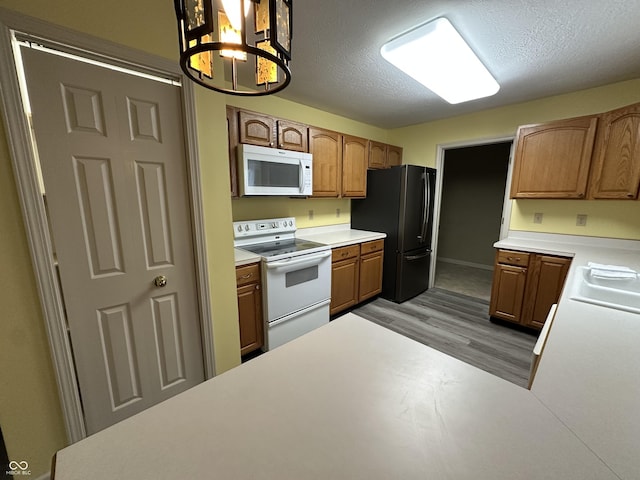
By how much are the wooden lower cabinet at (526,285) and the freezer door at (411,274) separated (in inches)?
36.3

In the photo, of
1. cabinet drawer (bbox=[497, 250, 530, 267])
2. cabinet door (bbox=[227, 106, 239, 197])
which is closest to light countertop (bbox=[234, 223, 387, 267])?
cabinet door (bbox=[227, 106, 239, 197])

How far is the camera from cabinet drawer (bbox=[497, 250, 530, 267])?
2.52 meters

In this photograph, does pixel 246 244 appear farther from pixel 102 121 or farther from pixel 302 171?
pixel 102 121

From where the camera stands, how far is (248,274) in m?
2.07

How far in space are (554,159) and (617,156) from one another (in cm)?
40

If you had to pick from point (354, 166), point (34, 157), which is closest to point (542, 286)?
point (354, 166)

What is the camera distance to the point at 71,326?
1.26 meters

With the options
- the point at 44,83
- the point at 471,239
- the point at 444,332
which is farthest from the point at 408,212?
the point at 44,83

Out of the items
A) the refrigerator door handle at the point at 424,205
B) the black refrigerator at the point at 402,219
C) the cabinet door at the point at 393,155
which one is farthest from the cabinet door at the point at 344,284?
the cabinet door at the point at 393,155

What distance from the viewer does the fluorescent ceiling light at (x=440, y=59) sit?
1600mm

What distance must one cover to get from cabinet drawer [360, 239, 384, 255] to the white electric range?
649 millimetres

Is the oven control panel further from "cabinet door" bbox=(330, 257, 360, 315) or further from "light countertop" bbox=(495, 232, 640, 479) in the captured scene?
"light countertop" bbox=(495, 232, 640, 479)

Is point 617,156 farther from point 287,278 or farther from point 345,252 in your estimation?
point 287,278

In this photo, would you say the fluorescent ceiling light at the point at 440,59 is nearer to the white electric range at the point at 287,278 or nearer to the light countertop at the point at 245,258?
the white electric range at the point at 287,278
